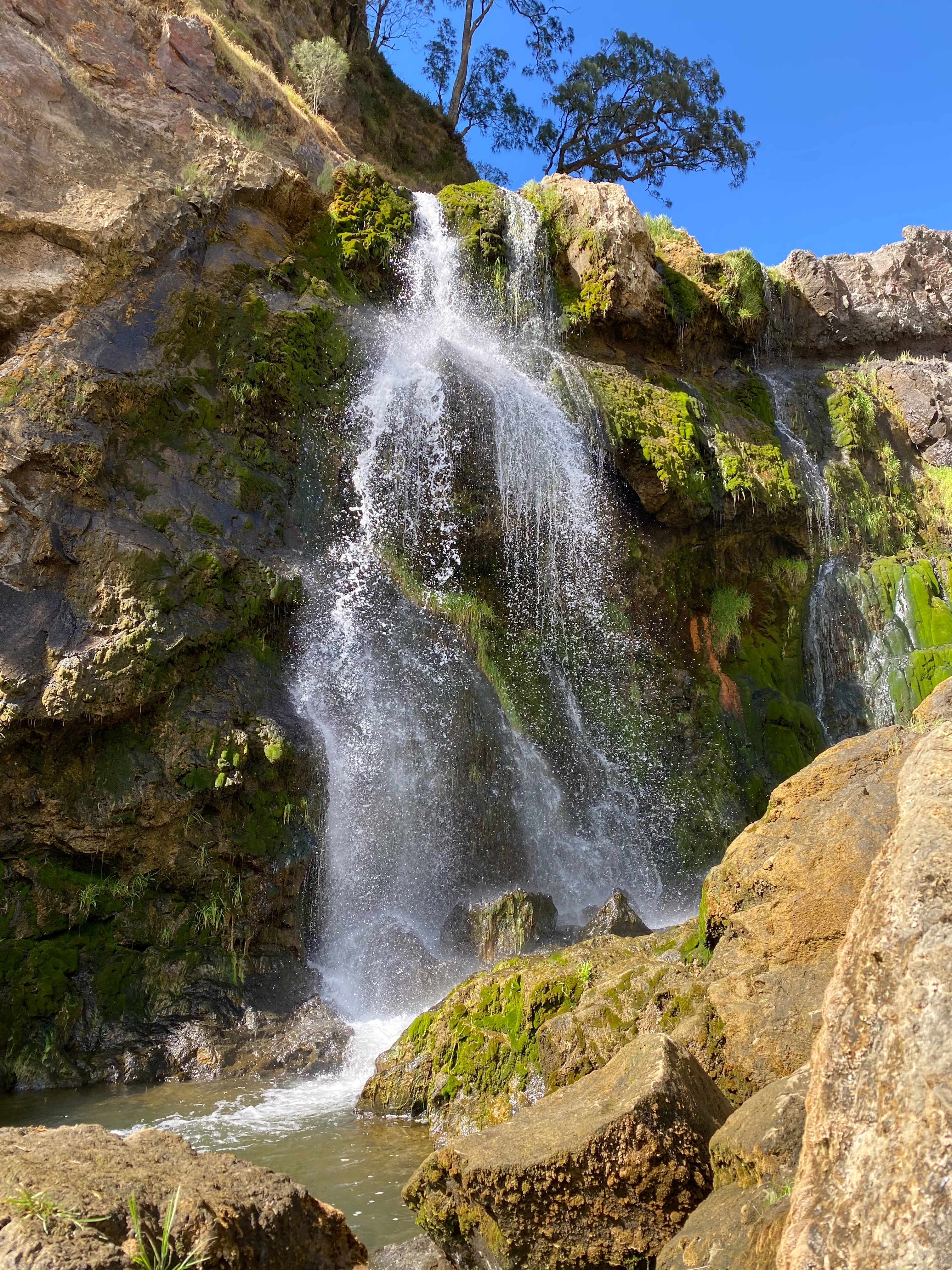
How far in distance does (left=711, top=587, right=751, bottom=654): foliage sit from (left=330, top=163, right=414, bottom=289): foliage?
23.4ft

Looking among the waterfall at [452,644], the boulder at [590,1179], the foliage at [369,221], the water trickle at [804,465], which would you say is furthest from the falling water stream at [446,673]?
the water trickle at [804,465]

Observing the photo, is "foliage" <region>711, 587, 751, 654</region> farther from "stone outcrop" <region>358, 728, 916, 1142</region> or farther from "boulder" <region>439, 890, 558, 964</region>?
"stone outcrop" <region>358, 728, 916, 1142</region>

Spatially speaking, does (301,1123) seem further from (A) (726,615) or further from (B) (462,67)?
(B) (462,67)

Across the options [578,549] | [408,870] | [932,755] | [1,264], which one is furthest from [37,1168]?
[578,549]

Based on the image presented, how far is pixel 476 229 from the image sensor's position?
15781mm

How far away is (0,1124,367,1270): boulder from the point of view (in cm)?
234

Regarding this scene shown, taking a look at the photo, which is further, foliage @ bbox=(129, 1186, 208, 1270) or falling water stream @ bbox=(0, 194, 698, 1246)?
falling water stream @ bbox=(0, 194, 698, 1246)

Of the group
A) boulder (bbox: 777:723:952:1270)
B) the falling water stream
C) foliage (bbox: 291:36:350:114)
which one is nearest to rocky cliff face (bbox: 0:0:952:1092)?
the falling water stream

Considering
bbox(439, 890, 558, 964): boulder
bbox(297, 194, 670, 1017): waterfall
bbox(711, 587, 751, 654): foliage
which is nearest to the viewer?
bbox(439, 890, 558, 964): boulder

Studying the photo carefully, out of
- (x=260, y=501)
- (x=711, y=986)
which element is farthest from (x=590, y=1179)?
(x=260, y=501)

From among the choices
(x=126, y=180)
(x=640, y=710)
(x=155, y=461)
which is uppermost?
(x=126, y=180)

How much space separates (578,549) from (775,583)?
4159 millimetres

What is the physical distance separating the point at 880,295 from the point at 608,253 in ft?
25.2

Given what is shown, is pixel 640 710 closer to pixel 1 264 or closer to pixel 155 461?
pixel 155 461
